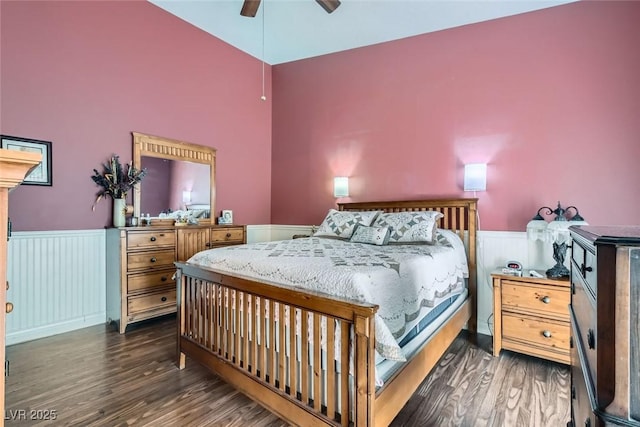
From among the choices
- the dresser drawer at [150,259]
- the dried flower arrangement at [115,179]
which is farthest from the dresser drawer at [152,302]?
the dried flower arrangement at [115,179]

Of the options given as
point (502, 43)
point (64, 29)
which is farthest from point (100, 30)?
point (502, 43)

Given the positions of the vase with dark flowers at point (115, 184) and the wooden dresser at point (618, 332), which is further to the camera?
the vase with dark flowers at point (115, 184)

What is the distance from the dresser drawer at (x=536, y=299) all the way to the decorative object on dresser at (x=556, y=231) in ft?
0.64

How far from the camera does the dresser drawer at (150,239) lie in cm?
293

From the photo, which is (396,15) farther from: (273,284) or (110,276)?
(110,276)

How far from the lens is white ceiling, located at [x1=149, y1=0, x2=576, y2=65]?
3064 millimetres

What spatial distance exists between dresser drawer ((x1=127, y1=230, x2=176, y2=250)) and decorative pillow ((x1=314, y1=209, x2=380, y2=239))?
1533 millimetres

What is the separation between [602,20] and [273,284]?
3.55m

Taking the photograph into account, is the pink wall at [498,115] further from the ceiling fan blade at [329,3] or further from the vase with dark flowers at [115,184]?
the vase with dark flowers at [115,184]

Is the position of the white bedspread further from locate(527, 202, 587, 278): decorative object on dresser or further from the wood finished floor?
locate(527, 202, 587, 278): decorative object on dresser

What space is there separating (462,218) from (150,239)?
3113 millimetres

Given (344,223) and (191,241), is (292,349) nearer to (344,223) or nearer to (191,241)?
(344,223)

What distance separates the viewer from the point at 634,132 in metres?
2.56

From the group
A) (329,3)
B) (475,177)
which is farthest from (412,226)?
(329,3)
